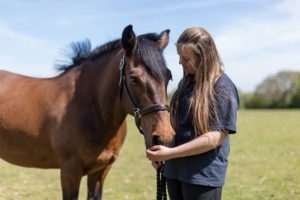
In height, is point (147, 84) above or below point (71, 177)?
above

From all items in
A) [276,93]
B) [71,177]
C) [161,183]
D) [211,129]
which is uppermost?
[211,129]

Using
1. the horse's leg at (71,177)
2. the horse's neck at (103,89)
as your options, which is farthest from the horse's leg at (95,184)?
the horse's neck at (103,89)

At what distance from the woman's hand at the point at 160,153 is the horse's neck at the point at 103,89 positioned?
1021 millimetres

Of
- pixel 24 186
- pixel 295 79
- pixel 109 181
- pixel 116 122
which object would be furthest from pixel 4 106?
pixel 295 79

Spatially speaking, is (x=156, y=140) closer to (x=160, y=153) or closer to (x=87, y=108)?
(x=160, y=153)

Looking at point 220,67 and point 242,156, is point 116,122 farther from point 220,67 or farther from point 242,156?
point 242,156

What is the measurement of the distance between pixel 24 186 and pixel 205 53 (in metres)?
5.54

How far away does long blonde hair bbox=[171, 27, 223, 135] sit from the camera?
251 cm

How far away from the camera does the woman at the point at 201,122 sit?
2.51m

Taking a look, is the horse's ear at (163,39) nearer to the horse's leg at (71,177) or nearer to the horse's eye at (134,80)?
the horse's eye at (134,80)

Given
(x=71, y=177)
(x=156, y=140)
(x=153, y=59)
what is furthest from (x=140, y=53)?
(x=71, y=177)

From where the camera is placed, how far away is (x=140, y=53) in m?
3.00

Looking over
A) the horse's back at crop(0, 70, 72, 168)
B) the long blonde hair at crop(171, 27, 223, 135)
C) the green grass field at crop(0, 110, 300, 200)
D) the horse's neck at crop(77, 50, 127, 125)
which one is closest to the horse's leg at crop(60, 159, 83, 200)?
the horse's back at crop(0, 70, 72, 168)

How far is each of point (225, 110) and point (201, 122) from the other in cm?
19
